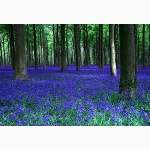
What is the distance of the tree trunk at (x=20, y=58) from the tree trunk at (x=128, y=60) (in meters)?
9.28

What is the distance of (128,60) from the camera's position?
29.9 ft

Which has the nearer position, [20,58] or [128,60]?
[128,60]

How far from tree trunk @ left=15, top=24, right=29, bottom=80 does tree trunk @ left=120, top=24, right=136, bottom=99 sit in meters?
9.28

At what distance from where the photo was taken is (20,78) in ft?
55.7

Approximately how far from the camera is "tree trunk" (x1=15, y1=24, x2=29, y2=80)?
17.1 meters

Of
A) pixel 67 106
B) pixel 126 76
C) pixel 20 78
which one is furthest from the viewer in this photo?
pixel 20 78

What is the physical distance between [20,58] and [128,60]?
1011 cm

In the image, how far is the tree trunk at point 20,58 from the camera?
1712 cm

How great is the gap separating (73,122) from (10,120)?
A: 65.9 inches

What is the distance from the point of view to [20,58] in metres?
17.4
